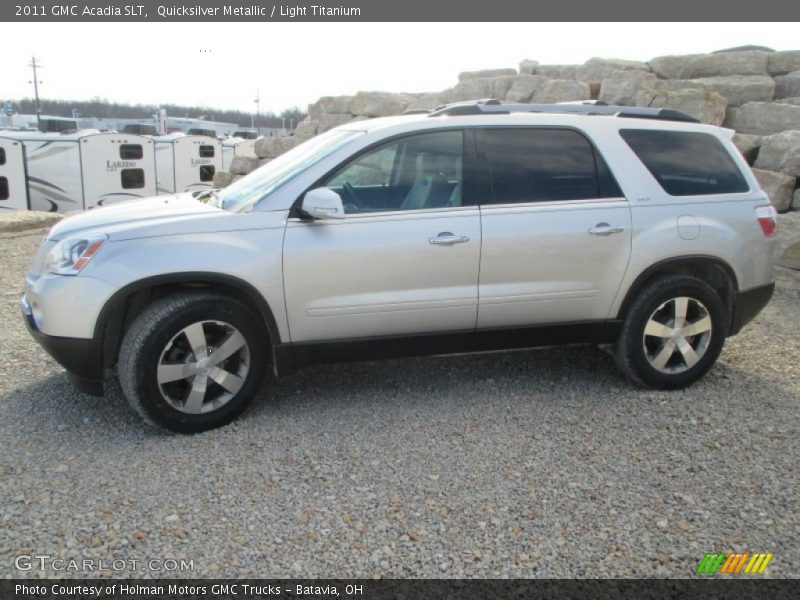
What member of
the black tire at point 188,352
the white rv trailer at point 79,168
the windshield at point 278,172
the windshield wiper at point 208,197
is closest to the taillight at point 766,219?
the windshield at point 278,172

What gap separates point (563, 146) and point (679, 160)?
873mm

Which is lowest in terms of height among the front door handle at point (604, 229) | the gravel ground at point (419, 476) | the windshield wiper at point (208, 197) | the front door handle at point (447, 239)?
the gravel ground at point (419, 476)

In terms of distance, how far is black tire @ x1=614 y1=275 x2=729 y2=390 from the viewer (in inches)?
174

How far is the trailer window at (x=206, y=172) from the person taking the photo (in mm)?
22089

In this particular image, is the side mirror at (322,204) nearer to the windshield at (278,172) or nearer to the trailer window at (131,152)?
the windshield at (278,172)

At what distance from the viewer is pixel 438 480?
3.38 m

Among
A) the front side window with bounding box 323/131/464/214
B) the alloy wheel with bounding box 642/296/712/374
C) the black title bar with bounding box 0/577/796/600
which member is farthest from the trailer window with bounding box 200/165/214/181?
the black title bar with bounding box 0/577/796/600

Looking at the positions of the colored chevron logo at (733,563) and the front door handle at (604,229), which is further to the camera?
the front door handle at (604,229)

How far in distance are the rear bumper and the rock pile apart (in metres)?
4.69

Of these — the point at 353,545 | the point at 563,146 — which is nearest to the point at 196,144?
the point at 563,146

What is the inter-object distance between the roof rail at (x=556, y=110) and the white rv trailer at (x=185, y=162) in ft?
54.7

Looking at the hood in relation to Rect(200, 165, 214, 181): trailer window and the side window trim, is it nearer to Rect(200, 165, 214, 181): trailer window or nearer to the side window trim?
the side window trim

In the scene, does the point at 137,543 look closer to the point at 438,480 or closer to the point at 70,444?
the point at 70,444

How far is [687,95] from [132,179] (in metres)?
15.1
